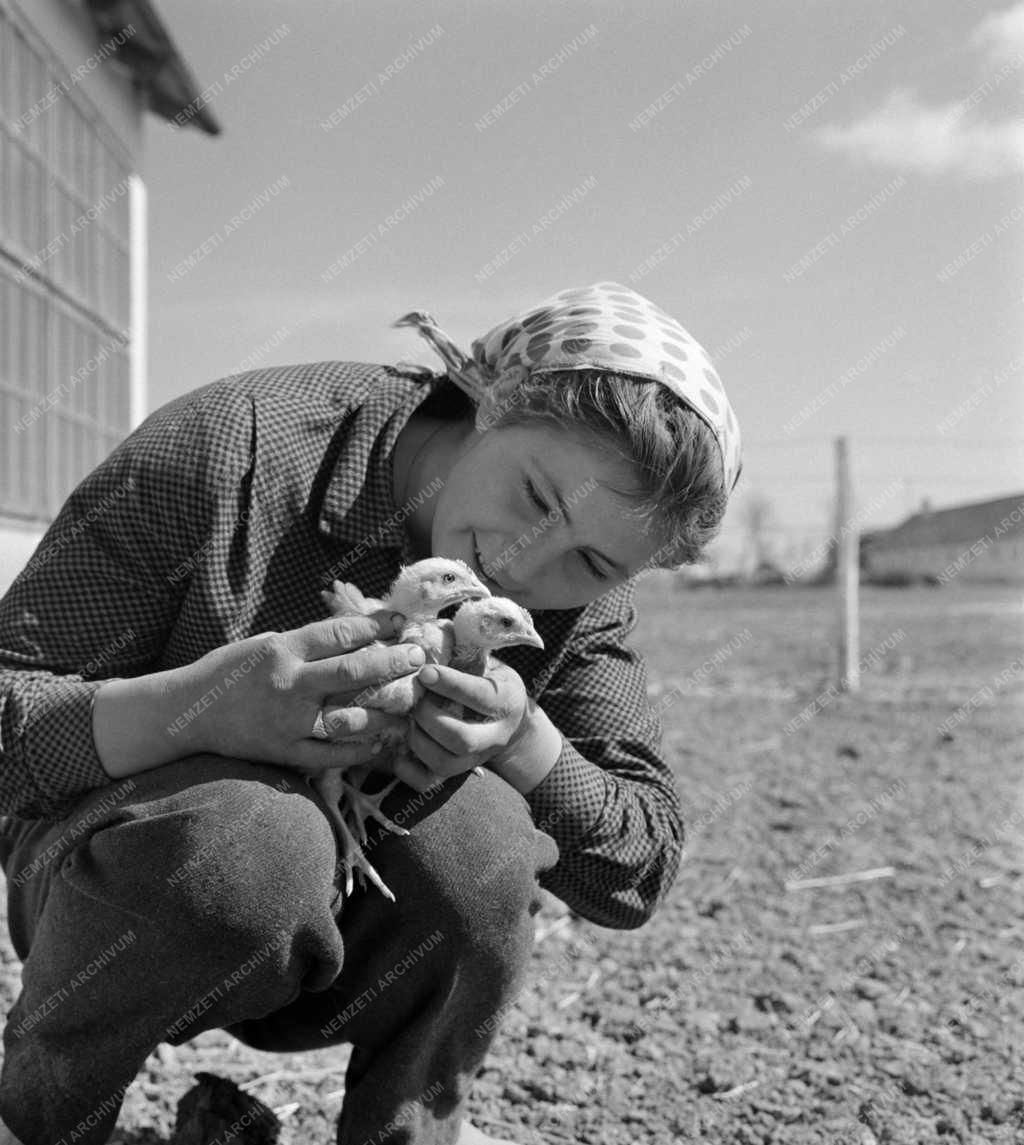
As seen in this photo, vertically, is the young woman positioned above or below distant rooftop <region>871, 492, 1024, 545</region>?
→ above

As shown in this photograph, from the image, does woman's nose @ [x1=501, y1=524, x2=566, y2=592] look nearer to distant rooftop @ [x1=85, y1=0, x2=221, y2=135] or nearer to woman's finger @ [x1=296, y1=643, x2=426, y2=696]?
woman's finger @ [x1=296, y1=643, x2=426, y2=696]

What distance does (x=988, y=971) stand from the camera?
2.92 meters

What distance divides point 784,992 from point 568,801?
1298mm

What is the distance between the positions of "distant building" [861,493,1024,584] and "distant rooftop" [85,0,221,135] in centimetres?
2047

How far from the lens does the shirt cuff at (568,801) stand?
177 cm

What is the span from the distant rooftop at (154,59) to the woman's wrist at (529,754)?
730cm

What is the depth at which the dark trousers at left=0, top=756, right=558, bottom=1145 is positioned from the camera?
1.48 m

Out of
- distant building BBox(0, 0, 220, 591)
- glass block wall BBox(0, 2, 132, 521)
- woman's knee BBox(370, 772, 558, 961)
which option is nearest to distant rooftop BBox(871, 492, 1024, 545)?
distant building BBox(0, 0, 220, 591)

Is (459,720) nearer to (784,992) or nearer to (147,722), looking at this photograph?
(147,722)

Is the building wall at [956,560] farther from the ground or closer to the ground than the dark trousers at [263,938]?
closer to the ground

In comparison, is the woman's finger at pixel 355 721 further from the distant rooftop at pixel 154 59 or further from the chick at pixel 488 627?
the distant rooftop at pixel 154 59

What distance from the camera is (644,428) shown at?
1.68 metres

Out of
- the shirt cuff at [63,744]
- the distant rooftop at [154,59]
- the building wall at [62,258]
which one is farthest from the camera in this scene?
the distant rooftop at [154,59]

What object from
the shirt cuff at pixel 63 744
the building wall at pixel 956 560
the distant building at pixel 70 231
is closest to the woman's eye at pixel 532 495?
the shirt cuff at pixel 63 744
